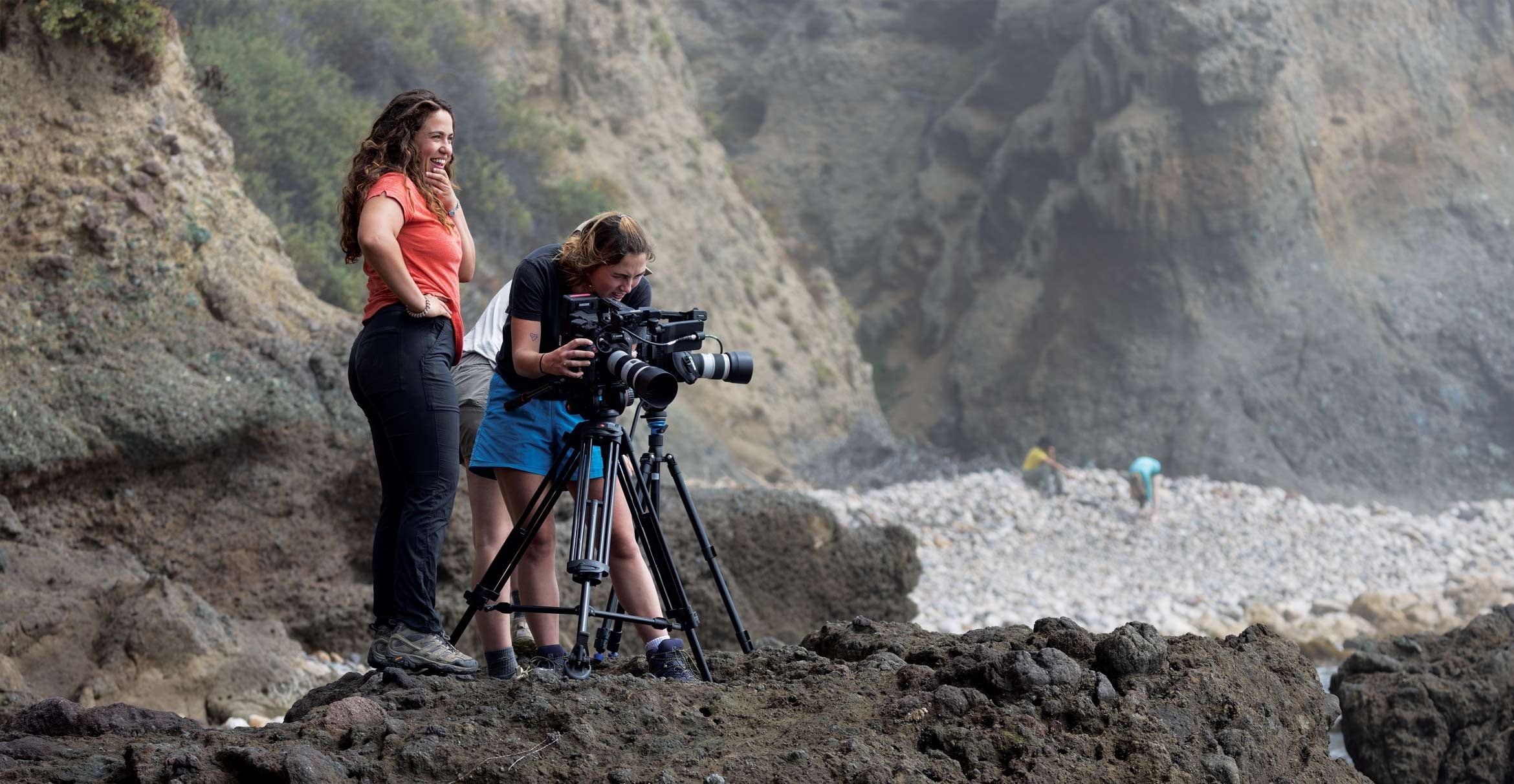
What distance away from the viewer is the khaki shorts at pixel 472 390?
4.25m

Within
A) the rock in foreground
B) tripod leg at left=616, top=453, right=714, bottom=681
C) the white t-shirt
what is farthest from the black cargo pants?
the white t-shirt

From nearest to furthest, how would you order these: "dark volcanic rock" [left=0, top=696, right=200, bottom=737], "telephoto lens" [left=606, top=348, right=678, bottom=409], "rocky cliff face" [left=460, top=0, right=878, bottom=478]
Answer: "dark volcanic rock" [left=0, top=696, right=200, bottom=737] → "telephoto lens" [left=606, top=348, right=678, bottom=409] → "rocky cliff face" [left=460, top=0, right=878, bottom=478]

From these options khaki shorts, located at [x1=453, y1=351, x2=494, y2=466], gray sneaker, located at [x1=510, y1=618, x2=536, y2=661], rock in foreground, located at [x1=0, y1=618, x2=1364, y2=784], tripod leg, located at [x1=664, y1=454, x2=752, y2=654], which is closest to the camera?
rock in foreground, located at [x1=0, y1=618, x2=1364, y2=784]

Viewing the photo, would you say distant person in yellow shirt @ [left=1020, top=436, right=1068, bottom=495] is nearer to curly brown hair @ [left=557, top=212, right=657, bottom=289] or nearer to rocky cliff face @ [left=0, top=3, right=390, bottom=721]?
rocky cliff face @ [left=0, top=3, right=390, bottom=721]

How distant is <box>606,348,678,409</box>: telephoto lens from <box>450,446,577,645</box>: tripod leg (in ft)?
0.93

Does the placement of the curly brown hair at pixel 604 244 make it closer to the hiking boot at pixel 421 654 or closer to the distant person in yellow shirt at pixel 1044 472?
the hiking boot at pixel 421 654

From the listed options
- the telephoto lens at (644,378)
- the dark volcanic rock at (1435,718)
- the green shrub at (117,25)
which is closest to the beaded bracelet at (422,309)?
the telephoto lens at (644,378)

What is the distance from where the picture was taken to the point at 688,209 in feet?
61.5

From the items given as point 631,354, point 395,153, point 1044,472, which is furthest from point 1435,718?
point 1044,472

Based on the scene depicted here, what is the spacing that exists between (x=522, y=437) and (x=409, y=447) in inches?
14.7

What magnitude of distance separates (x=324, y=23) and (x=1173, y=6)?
13241 mm

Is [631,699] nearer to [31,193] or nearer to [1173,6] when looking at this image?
[31,193]

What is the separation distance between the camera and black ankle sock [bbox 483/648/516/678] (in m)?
3.58

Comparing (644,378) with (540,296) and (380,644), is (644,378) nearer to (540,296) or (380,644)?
(540,296)
